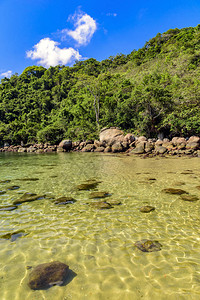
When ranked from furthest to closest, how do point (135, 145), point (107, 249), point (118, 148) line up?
1. point (135, 145)
2. point (118, 148)
3. point (107, 249)

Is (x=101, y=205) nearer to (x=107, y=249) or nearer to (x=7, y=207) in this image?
(x=107, y=249)

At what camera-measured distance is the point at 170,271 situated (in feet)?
8.18

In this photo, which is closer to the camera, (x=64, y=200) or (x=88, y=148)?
(x=64, y=200)

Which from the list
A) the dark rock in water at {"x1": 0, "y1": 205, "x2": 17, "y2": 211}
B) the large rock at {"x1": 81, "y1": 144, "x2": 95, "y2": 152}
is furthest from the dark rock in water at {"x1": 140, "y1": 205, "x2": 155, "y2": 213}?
the large rock at {"x1": 81, "y1": 144, "x2": 95, "y2": 152}

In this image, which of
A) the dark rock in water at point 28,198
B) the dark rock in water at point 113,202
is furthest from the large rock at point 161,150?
the dark rock in water at point 28,198

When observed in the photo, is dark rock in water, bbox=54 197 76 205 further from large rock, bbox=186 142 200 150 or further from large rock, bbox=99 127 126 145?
large rock, bbox=99 127 126 145

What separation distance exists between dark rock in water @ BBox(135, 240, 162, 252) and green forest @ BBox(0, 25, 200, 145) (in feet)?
69.7

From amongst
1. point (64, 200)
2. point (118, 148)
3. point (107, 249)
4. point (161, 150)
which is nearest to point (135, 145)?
point (118, 148)

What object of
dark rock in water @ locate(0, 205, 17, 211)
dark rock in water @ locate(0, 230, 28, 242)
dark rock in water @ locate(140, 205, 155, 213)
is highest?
dark rock in water @ locate(0, 205, 17, 211)

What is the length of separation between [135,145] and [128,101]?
25.8 feet

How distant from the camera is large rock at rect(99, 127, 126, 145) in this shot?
25.8 meters

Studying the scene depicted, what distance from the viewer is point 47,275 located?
7.79 ft

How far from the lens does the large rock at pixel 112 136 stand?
2580 cm

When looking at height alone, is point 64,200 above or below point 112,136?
below
